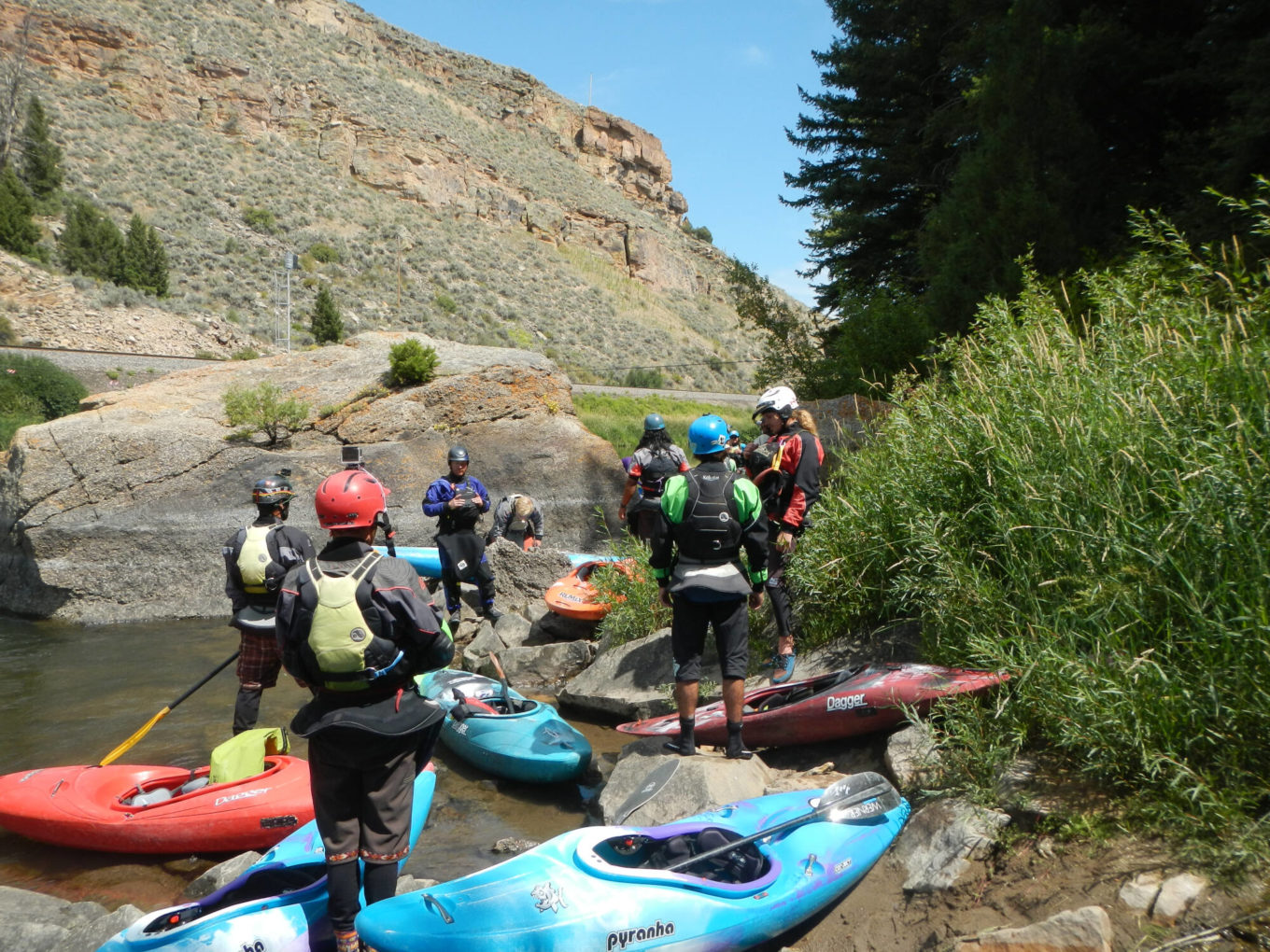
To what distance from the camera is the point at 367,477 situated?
329cm

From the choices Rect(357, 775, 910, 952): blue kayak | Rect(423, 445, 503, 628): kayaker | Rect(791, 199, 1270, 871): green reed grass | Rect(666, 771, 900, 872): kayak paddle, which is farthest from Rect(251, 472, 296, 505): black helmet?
Rect(666, 771, 900, 872): kayak paddle

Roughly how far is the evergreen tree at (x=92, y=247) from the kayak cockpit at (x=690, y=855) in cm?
3375

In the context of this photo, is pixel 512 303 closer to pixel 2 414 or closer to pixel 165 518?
pixel 2 414

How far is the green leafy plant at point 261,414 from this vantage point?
42.0 feet

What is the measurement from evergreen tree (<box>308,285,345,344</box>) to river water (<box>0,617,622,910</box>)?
22375 millimetres

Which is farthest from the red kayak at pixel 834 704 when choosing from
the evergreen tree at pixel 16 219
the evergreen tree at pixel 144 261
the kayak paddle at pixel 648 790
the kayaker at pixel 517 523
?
the evergreen tree at pixel 16 219

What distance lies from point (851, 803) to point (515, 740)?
8.54 feet

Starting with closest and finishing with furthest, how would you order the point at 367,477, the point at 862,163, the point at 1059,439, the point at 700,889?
the point at 700,889, the point at 367,477, the point at 1059,439, the point at 862,163

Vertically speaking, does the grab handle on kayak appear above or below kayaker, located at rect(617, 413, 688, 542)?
below

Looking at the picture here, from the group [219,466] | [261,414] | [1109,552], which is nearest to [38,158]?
[261,414]

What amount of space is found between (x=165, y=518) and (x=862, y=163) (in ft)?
37.7

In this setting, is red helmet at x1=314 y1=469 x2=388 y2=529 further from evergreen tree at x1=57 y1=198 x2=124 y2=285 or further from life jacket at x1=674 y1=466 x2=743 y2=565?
evergreen tree at x1=57 y1=198 x2=124 y2=285

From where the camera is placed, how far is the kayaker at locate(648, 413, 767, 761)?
14.6 ft

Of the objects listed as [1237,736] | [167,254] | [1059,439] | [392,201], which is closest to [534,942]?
[1237,736]
